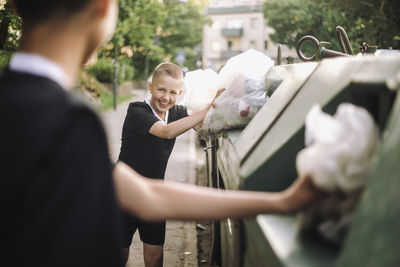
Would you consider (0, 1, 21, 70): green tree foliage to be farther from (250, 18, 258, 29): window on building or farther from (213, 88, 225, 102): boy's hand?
(250, 18, 258, 29): window on building

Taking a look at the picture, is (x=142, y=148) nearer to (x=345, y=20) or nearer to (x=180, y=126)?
(x=180, y=126)

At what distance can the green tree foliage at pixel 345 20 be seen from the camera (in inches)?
354

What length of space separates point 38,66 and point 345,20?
12.5m

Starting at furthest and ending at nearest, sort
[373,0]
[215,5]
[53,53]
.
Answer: [215,5] → [373,0] → [53,53]

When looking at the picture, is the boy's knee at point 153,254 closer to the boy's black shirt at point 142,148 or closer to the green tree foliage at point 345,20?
the boy's black shirt at point 142,148

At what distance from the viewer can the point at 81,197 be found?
1.04m

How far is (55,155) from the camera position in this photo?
0.98 metres

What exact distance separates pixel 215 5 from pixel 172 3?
116 ft

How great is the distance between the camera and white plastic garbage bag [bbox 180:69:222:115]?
287 centimetres

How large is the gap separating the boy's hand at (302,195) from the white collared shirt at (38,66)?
0.68 m

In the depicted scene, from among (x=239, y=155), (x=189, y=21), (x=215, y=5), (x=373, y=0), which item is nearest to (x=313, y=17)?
(x=373, y=0)

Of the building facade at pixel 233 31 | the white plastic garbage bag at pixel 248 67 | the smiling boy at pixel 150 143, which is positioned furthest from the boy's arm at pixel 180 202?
the building facade at pixel 233 31

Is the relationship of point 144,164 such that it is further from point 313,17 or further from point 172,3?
point 172,3

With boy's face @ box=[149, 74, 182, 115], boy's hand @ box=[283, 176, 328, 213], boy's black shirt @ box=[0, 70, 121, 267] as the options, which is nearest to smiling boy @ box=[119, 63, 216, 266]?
boy's face @ box=[149, 74, 182, 115]
